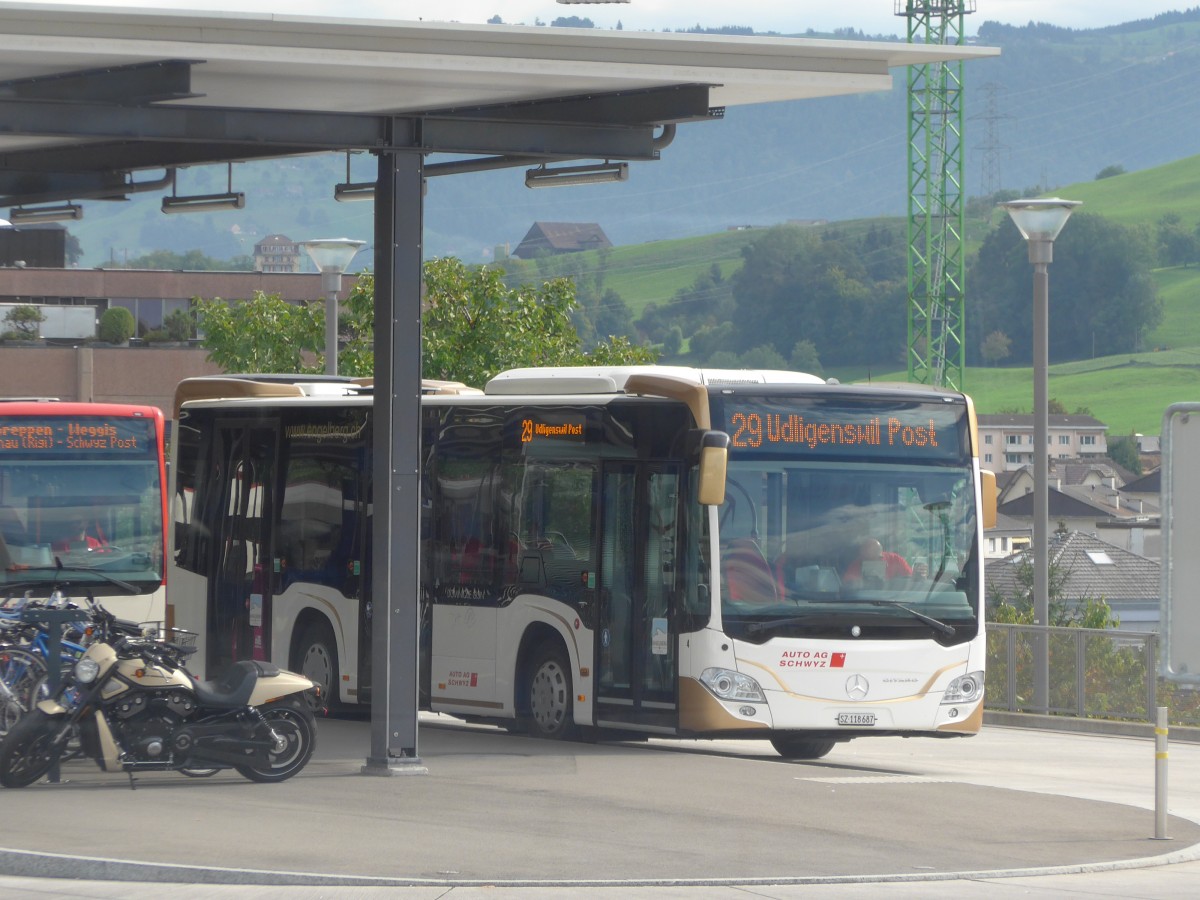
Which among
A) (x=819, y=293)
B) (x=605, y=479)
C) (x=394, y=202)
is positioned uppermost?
(x=819, y=293)

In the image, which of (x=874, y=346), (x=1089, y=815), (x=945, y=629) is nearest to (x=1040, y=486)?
(x=945, y=629)

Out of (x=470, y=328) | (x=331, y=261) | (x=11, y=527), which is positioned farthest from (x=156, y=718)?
(x=470, y=328)

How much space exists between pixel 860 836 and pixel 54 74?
23.3 ft

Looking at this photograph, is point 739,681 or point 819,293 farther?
point 819,293

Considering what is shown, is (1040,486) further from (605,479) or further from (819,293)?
(819,293)

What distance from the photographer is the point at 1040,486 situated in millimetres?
23547

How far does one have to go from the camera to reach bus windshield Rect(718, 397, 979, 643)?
53.3 feet

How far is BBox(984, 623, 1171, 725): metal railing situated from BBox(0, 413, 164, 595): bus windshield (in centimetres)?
963

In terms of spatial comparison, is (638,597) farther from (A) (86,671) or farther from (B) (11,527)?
(B) (11,527)

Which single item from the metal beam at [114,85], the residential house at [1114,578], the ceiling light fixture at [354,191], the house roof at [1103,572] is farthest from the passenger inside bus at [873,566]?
the house roof at [1103,572]

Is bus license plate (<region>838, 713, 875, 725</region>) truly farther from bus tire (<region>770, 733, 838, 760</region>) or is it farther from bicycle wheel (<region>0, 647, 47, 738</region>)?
bicycle wheel (<region>0, 647, 47, 738</region>)

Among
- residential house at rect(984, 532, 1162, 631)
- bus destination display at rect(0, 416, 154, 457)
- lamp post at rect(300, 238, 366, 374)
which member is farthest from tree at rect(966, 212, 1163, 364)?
bus destination display at rect(0, 416, 154, 457)

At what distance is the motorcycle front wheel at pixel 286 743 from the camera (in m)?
14.1

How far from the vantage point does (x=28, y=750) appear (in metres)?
13.5
